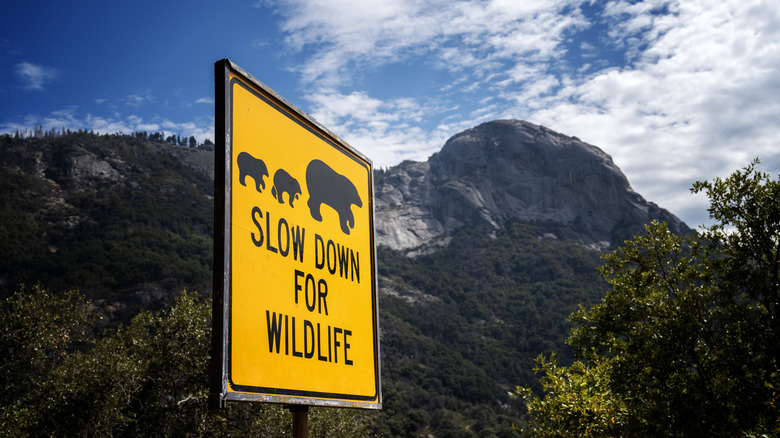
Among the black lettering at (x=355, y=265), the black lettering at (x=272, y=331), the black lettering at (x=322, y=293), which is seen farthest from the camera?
the black lettering at (x=355, y=265)

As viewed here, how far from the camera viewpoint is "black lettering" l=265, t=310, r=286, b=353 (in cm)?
262

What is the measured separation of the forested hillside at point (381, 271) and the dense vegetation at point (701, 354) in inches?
1603

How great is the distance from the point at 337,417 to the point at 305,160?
1808 centimetres

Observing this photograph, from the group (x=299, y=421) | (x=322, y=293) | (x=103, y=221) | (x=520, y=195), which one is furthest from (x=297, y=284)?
(x=520, y=195)

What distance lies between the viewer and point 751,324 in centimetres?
794

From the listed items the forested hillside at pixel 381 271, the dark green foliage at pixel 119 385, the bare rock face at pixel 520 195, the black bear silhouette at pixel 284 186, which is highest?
the bare rock face at pixel 520 195

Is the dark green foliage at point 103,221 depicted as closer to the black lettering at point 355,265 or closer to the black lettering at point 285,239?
the black lettering at point 355,265

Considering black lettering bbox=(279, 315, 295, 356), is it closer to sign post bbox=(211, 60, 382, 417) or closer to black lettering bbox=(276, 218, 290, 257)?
sign post bbox=(211, 60, 382, 417)

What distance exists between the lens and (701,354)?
809cm

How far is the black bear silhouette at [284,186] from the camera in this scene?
9.53ft

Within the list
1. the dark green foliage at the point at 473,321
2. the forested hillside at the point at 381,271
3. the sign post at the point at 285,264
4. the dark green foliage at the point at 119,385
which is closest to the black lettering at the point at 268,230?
the sign post at the point at 285,264

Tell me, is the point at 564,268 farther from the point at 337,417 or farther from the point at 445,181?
the point at 337,417

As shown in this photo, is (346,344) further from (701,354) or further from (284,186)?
(701,354)

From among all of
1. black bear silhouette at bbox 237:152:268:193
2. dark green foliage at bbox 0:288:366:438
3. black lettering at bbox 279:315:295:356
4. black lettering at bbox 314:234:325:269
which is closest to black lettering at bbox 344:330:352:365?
black lettering at bbox 314:234:325:269
